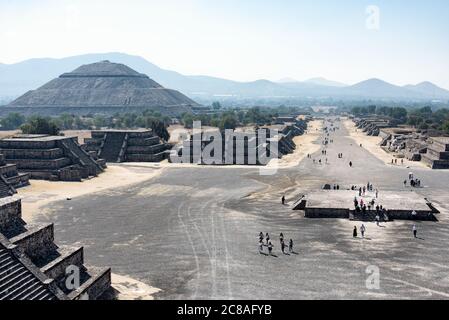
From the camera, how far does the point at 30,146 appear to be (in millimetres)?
61562

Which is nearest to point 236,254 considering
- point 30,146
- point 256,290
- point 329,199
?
point 256,290

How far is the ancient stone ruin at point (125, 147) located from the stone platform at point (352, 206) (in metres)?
40.2

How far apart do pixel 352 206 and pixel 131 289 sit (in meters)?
23.9

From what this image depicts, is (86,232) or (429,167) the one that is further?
(429,167)

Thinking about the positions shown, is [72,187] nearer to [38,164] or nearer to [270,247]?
[38,164]

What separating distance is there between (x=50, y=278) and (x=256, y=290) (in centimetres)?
994

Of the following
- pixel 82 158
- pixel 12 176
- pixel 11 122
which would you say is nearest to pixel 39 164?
pixel 82 158

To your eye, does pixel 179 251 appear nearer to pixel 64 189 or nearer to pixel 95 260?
pixel 95 260

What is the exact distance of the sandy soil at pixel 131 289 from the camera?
73.2ft

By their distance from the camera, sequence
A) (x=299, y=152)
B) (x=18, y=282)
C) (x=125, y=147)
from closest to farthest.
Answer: (x=18, y=282) < (x=125, y=147) < (x=299, y=152)

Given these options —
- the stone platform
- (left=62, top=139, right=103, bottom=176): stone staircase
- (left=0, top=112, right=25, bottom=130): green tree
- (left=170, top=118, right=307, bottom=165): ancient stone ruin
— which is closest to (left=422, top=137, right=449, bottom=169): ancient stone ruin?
(left=170, top=118, right=307, bottom=165): ancient stone ruin

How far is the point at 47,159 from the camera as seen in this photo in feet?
198

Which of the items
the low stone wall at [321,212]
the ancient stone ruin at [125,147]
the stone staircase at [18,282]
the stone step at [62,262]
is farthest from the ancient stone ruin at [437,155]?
the stone staircase at [18,282]

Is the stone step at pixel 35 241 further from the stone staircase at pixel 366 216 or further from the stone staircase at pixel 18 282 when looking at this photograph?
the stone staircase at pixel 366 216
